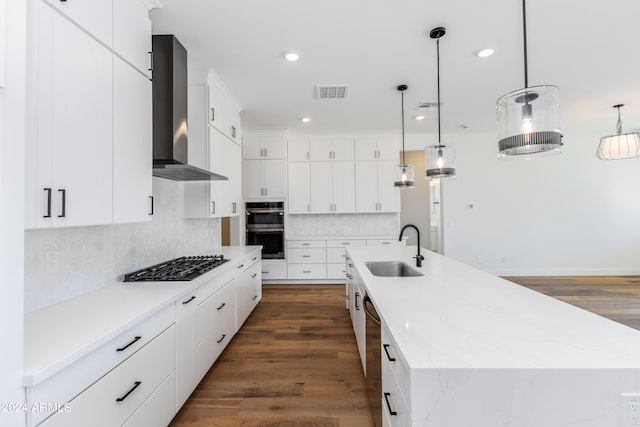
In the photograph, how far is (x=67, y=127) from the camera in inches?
50.6

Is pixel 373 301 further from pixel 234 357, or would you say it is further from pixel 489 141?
pixel 489 141

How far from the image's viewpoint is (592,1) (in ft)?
6.69

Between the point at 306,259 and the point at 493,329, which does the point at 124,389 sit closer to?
the point at 493,329

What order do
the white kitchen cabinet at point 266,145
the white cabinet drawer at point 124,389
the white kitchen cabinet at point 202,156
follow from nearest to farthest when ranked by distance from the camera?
the white cabinet drawer at point 124,389, the white kitchen cabinet at point 202,156, the white kitchen cabinet at point 266,145

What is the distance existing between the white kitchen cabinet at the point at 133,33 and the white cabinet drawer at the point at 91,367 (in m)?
1.56

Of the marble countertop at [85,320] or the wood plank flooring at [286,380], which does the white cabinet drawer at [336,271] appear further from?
the marble countertop at [85,320]

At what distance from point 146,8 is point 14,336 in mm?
2041

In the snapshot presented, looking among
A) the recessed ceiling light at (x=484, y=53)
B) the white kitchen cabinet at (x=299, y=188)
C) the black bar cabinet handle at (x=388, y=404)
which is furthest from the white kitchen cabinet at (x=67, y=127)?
the white kitchen cabinet at (x=299, y=188)

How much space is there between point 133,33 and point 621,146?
6095 mm

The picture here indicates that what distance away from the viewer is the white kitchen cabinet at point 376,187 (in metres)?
5.42

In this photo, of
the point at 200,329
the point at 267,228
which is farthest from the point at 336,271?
the point at 200,329

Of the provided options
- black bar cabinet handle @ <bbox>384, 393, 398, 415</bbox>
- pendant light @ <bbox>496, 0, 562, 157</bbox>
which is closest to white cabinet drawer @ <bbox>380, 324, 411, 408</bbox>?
black bar cabinet handle @ <bbox>384, 393, 398, 415</bbox>

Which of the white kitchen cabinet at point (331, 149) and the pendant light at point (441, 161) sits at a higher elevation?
the white kitchen cabinet at point (331, 149)

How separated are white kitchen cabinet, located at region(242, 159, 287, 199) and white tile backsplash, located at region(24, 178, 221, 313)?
6.96ft
